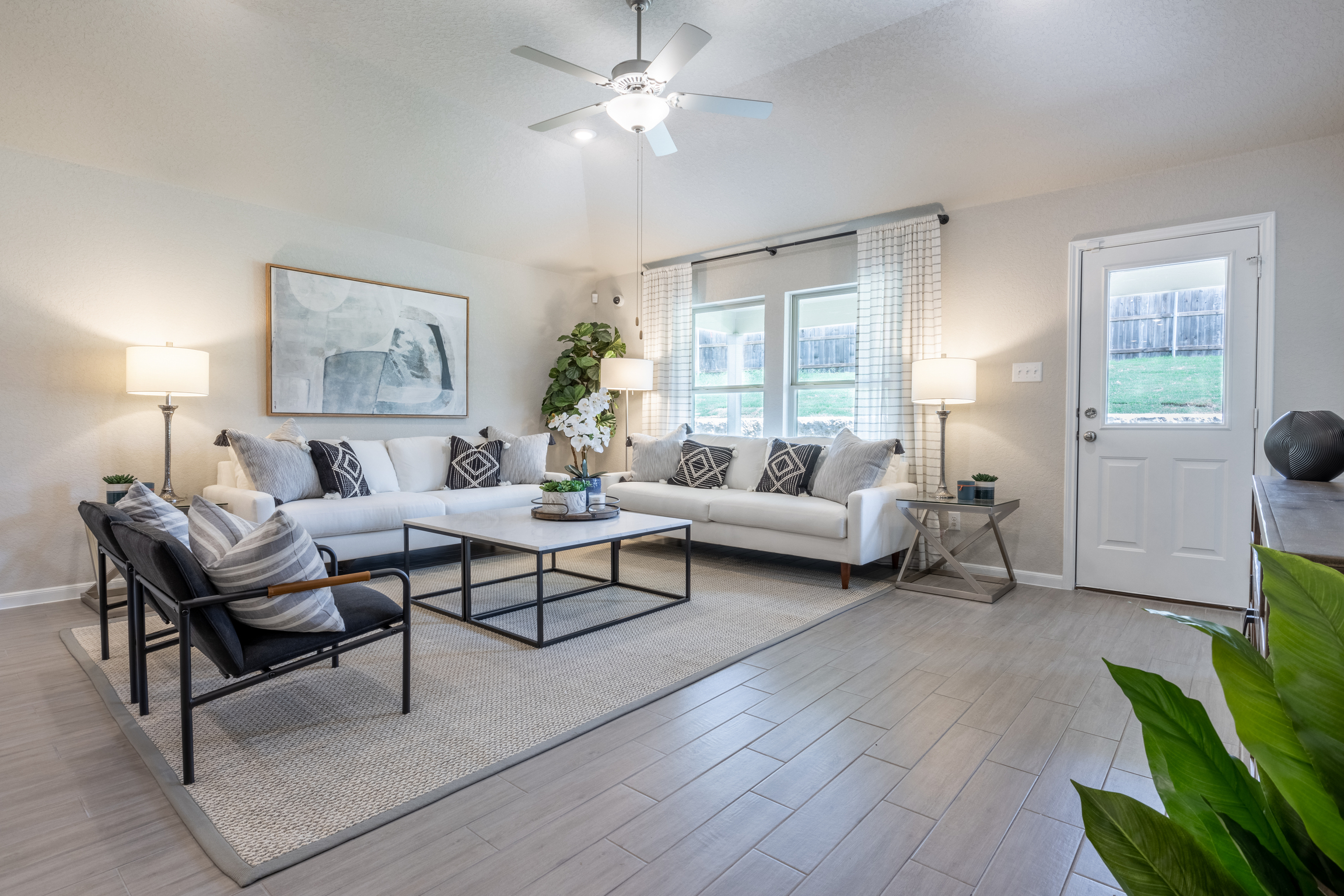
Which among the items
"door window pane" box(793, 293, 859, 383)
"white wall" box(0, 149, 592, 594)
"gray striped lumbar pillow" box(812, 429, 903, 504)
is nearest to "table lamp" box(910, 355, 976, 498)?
"gray striped lumbar pillow" box(812, 429, 903, 504)

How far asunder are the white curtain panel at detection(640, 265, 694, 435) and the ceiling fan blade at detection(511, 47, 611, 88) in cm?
301

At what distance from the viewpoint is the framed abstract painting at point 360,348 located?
4629mm

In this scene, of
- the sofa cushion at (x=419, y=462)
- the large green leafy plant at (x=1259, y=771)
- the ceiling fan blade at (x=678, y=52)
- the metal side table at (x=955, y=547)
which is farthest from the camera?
the sofa cushion at (x=419, y=462)

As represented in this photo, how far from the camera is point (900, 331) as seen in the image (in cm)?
471

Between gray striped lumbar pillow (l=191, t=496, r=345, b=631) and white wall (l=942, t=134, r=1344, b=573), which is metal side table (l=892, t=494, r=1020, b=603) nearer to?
white wall (l=942, t=134, r=1344, b=573)

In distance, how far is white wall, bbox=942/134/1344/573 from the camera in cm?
336

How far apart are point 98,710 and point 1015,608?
4079 mm

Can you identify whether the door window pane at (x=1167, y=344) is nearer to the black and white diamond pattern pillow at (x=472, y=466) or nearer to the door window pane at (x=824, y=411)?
the door window pane at (x=824, y=411)

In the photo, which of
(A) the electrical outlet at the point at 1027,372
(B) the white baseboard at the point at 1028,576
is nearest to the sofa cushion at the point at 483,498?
(B) the white baseboard at the point at 1028,576

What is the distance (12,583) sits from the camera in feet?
12.0

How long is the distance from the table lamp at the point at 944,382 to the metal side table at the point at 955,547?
0.22 meters

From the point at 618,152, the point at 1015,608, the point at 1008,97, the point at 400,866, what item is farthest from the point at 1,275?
the point at 1015,608

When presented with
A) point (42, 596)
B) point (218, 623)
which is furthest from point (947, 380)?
point (42, 596)

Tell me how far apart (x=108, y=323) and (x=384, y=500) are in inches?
71.6
